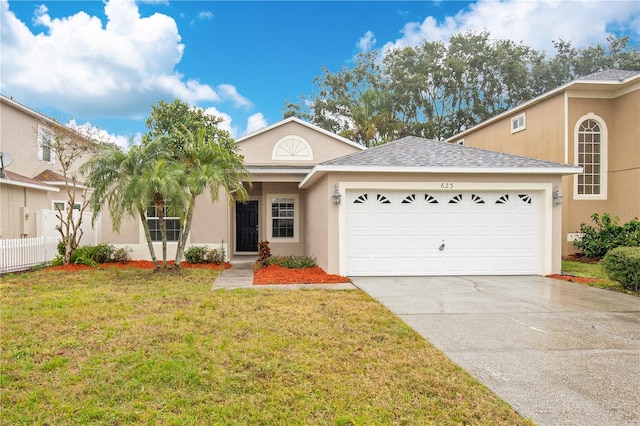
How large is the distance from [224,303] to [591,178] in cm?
1443

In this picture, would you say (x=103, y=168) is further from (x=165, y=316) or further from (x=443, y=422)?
(x=443, y=422)

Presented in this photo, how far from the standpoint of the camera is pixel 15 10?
42.7 ft

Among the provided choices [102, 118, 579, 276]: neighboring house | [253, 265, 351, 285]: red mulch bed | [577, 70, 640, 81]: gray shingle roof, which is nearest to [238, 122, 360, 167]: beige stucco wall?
[102, 118, 579, 276]: neighboring house

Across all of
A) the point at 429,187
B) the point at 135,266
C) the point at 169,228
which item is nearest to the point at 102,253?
the point at 135,266

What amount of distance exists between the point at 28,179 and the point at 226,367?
15.2 metres

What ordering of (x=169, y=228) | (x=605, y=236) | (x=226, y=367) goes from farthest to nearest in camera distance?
1. (x=169, y=228)
2. (x=605, y=236)
3. (x=226, y=367)

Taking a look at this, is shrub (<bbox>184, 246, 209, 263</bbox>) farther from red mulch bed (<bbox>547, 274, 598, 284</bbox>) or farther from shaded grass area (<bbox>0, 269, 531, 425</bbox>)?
red mulch bed (<bbox>547, 274, 598, 284</bbox>)

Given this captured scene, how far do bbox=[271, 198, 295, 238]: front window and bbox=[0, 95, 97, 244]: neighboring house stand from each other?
20.8 ft

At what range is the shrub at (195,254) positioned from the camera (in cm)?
1283

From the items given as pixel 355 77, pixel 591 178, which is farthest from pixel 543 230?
pixel 355 77

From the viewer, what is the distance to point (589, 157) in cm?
1501

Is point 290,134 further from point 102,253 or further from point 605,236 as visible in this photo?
point 605,236

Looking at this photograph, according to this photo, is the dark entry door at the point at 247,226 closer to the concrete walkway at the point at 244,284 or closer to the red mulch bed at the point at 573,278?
the concrete walkway at the point at 244,284

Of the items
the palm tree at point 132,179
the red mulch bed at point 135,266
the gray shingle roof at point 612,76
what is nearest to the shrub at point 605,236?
the gray shingle roof at point 612,76
